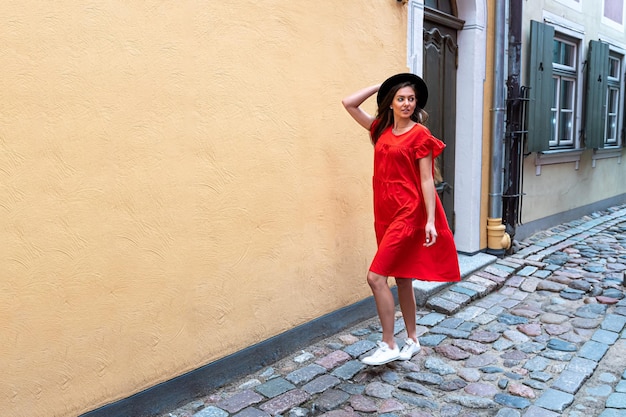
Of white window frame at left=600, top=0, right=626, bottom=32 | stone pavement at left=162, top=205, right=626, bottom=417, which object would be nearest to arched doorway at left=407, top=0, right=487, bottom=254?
stone pavement at left=162, top=205, right=626, bottom=417

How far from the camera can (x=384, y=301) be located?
3.38 meters

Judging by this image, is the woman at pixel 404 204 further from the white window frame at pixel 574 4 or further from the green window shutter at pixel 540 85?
the white window frame at pixel 574 4

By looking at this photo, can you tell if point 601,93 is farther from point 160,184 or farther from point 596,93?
point 160,184

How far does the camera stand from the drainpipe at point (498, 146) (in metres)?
5.88

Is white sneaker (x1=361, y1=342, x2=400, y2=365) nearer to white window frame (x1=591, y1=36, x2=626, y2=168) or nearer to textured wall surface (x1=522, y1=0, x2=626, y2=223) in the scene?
textured wall surface (x1=522, y1=0, x2=626, y2=223)

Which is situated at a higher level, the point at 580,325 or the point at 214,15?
the point at 214,15

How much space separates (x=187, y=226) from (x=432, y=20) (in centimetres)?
354

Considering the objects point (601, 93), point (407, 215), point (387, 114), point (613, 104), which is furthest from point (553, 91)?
point (407, 215)

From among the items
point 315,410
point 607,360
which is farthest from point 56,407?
point 607,360

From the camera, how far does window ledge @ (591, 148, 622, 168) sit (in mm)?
8969

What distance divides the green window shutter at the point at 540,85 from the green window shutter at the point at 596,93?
1.61m

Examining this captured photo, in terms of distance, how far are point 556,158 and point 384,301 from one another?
5390 mm

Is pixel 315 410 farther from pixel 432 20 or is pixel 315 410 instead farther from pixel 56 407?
pixel 432 20

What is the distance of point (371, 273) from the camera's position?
3357 mm
